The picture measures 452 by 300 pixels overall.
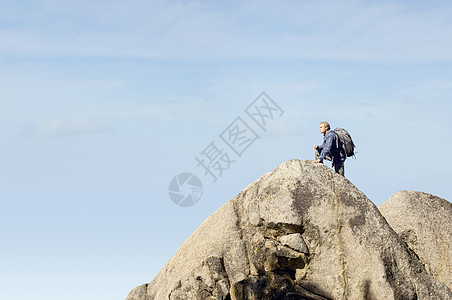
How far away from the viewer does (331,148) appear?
1027 inches

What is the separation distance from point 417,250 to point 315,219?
502 centimetres

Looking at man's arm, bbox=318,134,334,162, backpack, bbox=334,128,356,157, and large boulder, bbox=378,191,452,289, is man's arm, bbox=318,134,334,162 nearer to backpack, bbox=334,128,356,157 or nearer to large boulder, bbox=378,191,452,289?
backpack, bbox=334,128,356,157

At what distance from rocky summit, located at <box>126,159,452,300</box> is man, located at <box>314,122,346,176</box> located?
1.71 meters

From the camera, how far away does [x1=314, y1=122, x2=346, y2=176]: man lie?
1016 inches

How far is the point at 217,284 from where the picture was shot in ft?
76.3

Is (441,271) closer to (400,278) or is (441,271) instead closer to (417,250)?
(417,250)

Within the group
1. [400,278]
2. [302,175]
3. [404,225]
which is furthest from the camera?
[404,225]

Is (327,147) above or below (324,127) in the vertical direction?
below

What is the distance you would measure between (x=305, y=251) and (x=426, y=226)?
5916 millimetres

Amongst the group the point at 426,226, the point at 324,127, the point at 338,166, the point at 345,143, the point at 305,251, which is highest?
the point at 324,127

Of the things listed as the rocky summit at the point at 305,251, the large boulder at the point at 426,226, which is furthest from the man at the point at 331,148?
the large boulder at the point at 426,226

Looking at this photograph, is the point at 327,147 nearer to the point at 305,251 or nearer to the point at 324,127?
the point at 324,127

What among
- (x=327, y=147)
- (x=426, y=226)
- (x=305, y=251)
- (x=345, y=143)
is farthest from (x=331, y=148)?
(x=305, y=251)

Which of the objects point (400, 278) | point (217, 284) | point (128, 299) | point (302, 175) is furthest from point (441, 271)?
point (128, 299)
